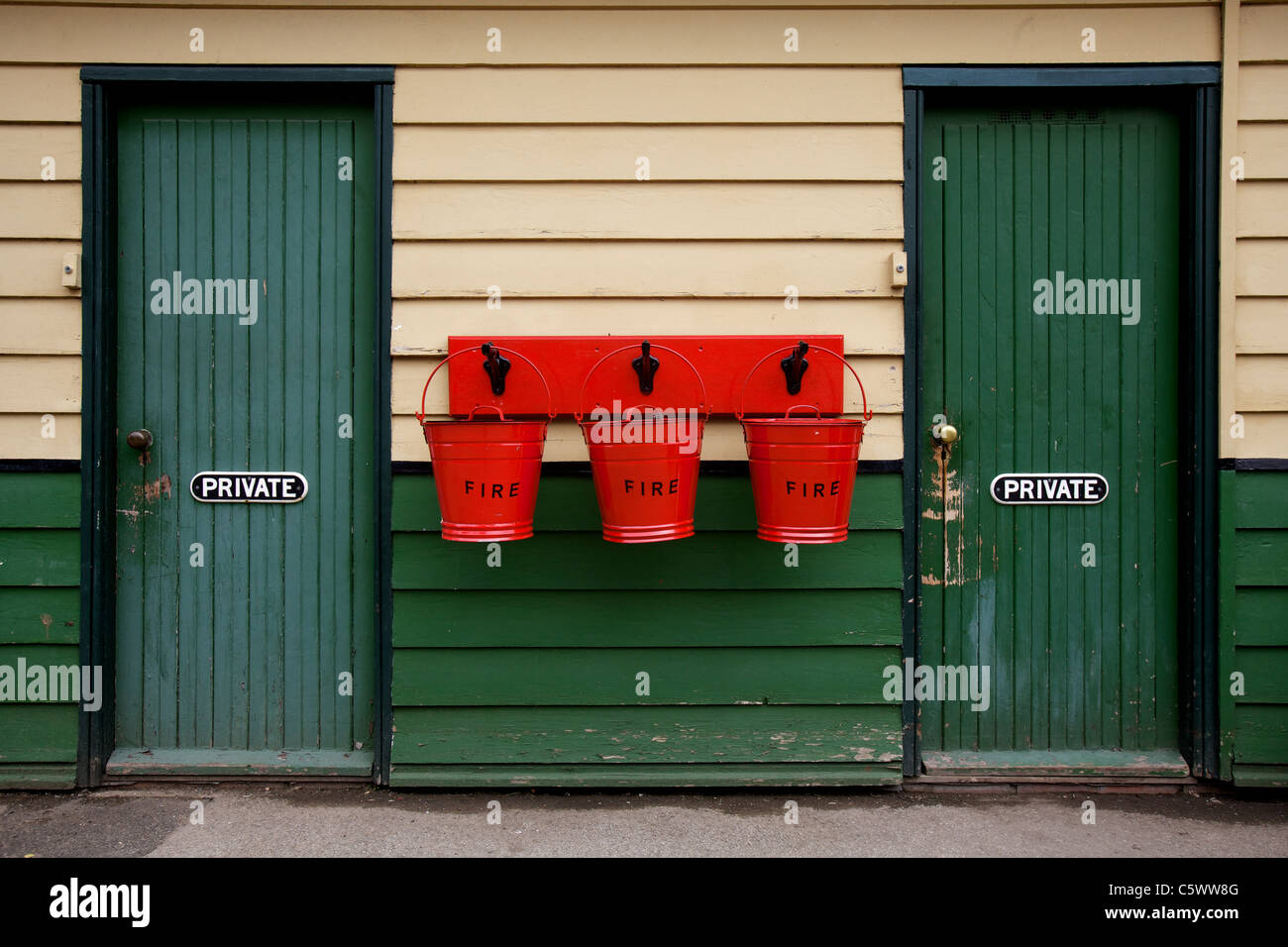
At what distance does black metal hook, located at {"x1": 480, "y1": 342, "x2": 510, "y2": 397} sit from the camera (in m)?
3.00

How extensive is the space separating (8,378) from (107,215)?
2.35ft

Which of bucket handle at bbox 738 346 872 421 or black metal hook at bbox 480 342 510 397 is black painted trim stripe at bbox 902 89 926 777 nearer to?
bucket handle at bbox 738 346 872 421

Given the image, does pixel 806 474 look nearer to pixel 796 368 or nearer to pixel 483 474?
pixel 796 368

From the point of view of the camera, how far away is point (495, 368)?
3.01 m

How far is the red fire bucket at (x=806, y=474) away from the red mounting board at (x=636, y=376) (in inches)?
15.7

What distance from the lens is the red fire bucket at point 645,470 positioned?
2.64 m

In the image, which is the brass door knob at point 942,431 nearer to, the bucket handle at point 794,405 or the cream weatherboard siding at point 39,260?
the bucket handle at point 794,405

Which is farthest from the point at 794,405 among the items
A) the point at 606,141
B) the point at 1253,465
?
the point at 1253,465

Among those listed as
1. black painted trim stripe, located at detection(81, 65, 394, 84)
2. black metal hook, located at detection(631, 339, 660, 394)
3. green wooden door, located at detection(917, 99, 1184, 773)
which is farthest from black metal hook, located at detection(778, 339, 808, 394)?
black painted trim stripe, located at detection(81, 65, 394, 84)

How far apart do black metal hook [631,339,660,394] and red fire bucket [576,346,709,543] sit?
0.28 m

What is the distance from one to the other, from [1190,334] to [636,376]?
2.14 meters

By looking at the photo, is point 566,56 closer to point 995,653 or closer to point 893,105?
point 893,105

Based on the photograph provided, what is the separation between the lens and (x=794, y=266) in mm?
3186
